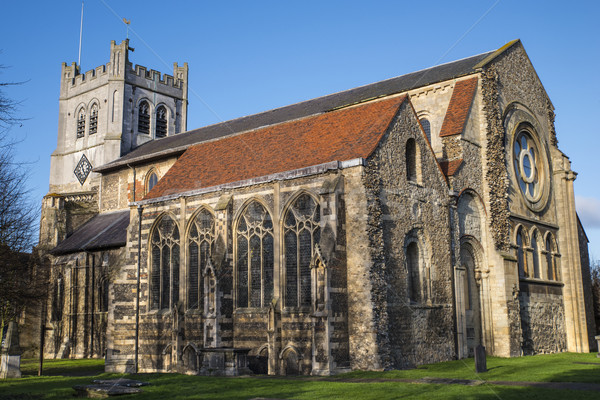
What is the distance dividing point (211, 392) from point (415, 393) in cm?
519

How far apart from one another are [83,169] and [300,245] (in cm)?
3569

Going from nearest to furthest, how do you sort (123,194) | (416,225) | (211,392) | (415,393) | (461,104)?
(415,393) < (211,392) < (416,225) < (461,104) < (123,194)

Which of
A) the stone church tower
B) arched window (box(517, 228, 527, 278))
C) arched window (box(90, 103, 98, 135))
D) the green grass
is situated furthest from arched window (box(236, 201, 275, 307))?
arched window (box(90, 103, 98, 135))

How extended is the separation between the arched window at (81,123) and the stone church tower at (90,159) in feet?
0.30

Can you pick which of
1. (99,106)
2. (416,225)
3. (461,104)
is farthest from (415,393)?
(99,106)

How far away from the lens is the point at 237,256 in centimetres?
2384

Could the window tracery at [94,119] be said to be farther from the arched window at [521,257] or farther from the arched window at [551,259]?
the arched window at [551,259]

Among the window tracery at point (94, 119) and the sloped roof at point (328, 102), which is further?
the window tracery at point (94, 119)

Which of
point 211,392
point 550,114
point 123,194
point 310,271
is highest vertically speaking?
point 550,114

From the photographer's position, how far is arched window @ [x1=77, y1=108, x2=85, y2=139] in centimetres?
5416

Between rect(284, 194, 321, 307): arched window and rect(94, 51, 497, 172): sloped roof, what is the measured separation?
1122 centimetres

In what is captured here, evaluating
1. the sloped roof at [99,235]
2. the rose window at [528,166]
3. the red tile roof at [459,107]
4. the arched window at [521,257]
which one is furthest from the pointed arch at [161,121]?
the arched window at [521,257]

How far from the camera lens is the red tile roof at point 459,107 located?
89.8 ft

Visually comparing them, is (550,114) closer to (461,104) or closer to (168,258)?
(461,104)
